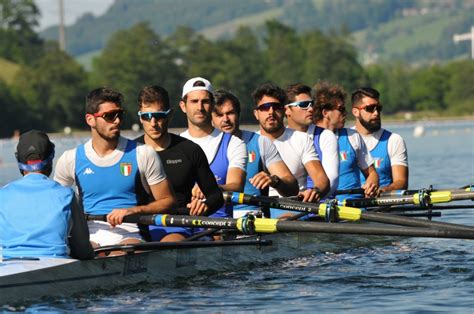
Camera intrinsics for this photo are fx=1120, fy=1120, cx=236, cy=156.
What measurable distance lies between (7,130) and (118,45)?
104ft

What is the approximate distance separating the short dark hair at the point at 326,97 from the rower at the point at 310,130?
672 millimetres

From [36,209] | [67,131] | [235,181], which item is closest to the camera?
[36,209]

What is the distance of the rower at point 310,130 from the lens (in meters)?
12.1

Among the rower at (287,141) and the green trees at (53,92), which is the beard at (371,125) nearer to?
the rower at (287,141)

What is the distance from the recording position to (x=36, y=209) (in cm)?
783

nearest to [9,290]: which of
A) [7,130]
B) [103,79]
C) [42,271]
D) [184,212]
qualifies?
[42,271]

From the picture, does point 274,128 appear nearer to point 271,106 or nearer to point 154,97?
point 271,106

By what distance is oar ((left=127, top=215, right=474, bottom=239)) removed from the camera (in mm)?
8617

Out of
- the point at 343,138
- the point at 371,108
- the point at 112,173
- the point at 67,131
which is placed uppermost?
the point at 67,131

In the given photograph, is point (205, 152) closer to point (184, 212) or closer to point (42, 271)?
point (184, 212)

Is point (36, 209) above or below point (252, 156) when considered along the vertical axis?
below

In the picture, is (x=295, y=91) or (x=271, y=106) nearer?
(x=271, y=106)

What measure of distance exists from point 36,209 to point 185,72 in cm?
11377

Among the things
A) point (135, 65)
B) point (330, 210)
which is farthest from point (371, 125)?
point (135, 65)
